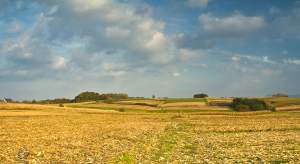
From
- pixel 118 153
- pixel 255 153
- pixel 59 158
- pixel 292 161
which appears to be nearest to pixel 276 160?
pixel 292 161

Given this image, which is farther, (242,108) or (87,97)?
(87,97)

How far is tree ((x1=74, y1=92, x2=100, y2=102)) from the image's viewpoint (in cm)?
18982

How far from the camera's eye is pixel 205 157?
2361 cm

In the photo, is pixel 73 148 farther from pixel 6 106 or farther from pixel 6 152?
pixel 6 106

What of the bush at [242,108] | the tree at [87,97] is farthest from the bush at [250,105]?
the tree at [87,97]

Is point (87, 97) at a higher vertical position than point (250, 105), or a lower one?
higher

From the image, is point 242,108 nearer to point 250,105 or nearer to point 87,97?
point 250,105

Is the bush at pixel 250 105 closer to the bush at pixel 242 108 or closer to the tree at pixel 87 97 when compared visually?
the bush at pixel 242 108

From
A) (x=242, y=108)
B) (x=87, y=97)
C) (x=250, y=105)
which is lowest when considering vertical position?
(x=242, y=108)

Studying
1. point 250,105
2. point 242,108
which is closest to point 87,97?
point 250,105

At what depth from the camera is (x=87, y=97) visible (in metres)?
194

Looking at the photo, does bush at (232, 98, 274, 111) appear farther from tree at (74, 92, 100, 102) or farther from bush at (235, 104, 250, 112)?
tree at (74, 92, 100, 102)

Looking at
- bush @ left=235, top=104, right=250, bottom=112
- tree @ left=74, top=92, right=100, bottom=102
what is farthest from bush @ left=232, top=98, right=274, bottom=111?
tree @ left=74, top=92, right=100, bottom=102

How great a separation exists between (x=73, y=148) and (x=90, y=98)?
6532 inches
